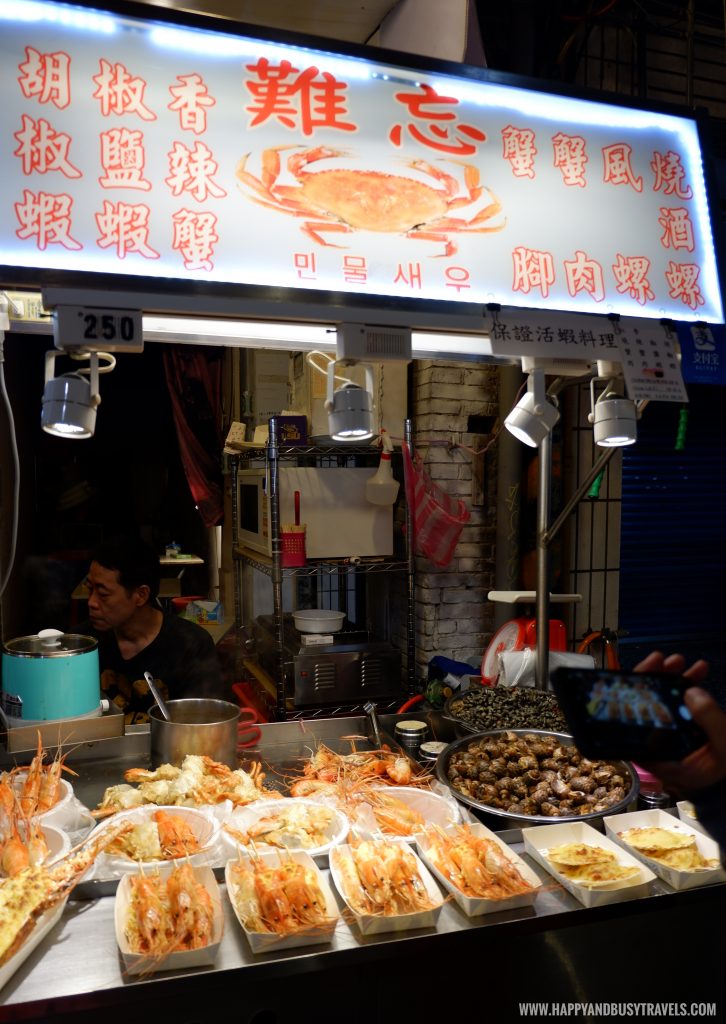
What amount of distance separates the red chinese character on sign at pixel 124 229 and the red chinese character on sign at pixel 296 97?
383 mm

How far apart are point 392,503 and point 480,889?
3129mm

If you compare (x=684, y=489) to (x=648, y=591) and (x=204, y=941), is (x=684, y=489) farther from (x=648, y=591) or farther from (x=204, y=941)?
(x=204, y=941)

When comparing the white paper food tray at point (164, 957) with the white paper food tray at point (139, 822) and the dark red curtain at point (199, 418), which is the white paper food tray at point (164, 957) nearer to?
the white paper food tray at point (139, 822)

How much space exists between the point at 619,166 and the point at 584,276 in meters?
0.37

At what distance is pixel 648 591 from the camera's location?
18.6ft

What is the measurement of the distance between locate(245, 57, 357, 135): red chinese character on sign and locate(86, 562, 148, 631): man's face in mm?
2459

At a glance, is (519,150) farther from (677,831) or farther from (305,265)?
(677,831)

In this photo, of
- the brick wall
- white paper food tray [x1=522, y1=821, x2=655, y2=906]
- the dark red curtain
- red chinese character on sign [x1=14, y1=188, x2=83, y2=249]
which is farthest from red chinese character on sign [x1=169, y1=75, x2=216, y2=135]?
the dark red curtain

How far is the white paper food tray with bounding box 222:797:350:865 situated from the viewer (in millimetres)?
1813

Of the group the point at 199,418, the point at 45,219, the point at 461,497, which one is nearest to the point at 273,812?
the point at 45,219

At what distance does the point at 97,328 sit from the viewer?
1.56 meters

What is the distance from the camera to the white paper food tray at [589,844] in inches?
66.6

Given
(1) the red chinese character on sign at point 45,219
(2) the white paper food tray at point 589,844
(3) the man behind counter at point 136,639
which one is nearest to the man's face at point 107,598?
(3) the man behind counter at point 136,639

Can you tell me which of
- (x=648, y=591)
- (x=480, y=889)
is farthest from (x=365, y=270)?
(x=648, y=591)
